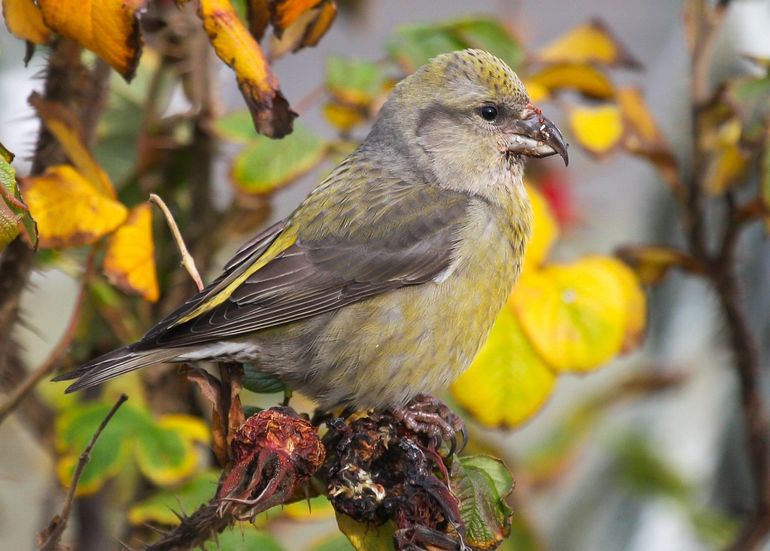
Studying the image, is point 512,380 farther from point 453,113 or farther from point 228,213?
point 228,213

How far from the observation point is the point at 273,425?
211 centimetres

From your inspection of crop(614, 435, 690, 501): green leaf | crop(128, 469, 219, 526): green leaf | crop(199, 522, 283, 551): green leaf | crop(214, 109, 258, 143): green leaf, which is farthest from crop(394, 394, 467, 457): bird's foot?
crop(614, 435, 690, 501): green leaf

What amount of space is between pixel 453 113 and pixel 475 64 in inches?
7.0

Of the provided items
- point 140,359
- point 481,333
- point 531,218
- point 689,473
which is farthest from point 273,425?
point 689,473

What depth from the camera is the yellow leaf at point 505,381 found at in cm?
300

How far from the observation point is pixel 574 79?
3.49m

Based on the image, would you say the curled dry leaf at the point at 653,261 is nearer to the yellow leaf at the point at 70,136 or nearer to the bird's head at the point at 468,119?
the bird's head at the point at 468,119

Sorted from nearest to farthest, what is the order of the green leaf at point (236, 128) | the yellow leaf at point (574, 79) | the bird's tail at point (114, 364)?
the bird's tail at point (114, 364), the green leaf at point (236, 128), the yellow leaf at point (574, 79)

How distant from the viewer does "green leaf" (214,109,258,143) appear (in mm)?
3189

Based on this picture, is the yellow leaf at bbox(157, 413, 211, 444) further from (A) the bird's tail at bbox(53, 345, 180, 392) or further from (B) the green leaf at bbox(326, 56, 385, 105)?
(B) the green leaf at bbox(326, 56, 385, 105)

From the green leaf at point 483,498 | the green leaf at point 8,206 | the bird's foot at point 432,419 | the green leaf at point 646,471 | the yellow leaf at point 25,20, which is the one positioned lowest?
the green leaf at point 646,471

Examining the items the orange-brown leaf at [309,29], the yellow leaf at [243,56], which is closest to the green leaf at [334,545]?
the yellow leaf at [243,56]

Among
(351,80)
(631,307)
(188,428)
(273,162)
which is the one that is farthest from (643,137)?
(188,428)

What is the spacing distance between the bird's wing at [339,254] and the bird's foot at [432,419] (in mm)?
339
